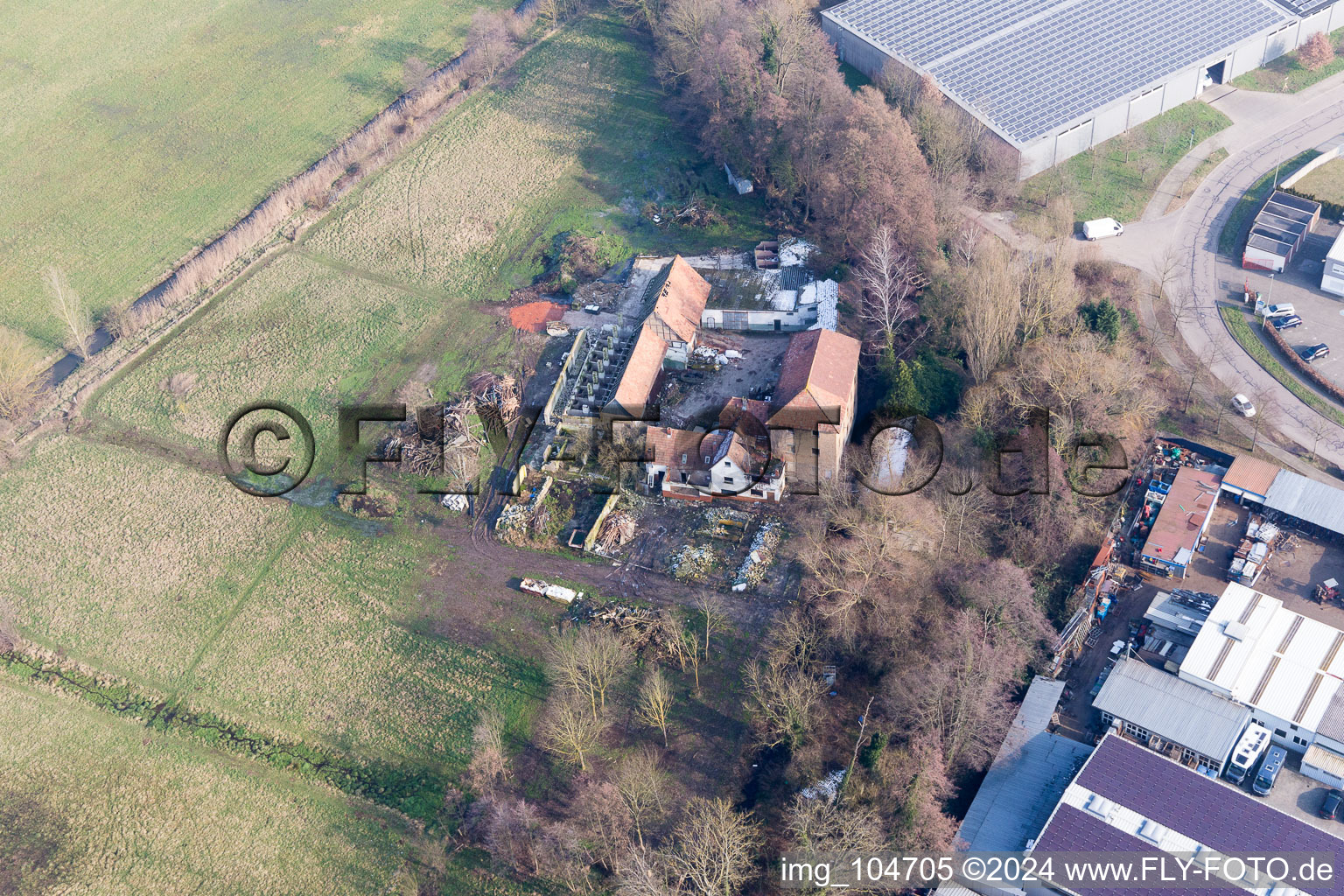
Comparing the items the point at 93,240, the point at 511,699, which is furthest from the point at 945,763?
the point at 93,240

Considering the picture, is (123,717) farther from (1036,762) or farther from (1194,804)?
(1194,804)

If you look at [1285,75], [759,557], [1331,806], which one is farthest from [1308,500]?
[1285,75]

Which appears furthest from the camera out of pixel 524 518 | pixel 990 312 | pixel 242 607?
pixel 524 518

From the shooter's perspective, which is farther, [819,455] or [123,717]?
[819,455]

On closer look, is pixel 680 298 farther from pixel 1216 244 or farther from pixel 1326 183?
pixel 1326 183

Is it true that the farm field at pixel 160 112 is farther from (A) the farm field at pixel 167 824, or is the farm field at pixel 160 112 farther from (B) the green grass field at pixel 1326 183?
(B) the green grass field at pixel 1326 183

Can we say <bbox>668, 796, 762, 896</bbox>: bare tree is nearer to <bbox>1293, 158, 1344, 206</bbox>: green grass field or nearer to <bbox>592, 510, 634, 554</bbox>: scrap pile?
<bbox>592, 510, 634, 554</bbox>: scrap pile

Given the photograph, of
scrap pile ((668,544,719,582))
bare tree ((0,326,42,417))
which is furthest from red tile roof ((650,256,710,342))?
bare tree ((0,326,42,417))

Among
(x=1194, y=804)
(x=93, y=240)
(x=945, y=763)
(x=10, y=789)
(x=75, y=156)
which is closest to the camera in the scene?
(x=1194, y=804)
